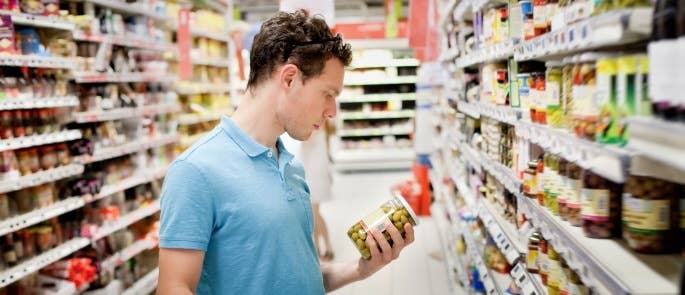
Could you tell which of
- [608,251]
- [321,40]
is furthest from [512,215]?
[321,40]

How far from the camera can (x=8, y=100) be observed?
10.2 feet

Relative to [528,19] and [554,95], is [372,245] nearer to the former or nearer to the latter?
[554,95]

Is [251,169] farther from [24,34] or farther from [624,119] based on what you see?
[24,34]

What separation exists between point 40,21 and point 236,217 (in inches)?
100.0

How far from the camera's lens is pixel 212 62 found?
6742 millimetres

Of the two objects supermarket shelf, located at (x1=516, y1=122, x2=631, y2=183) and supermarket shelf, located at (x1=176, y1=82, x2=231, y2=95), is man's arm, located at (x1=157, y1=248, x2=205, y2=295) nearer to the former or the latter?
supermarket shelf, located at (x1=516, y1=122, x2=631, y2=183)

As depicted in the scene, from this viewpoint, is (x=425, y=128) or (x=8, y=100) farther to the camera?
(x=425, y=128)

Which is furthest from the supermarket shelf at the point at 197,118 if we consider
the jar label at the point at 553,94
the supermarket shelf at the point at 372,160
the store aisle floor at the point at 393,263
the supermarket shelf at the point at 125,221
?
the jar label at the point at 553,94

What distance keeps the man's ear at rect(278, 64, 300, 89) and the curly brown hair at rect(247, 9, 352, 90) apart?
0.06ft

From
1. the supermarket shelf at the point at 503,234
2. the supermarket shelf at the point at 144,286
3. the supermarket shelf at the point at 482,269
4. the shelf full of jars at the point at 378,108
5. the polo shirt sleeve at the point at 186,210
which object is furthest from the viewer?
the shelf full of jars at the point at 378,108

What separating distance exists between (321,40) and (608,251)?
980 mm

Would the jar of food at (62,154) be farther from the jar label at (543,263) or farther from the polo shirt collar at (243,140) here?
the jar label at (543,263)

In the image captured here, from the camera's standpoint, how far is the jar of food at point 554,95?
1.71 metres

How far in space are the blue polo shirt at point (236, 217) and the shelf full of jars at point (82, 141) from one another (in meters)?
2.02
